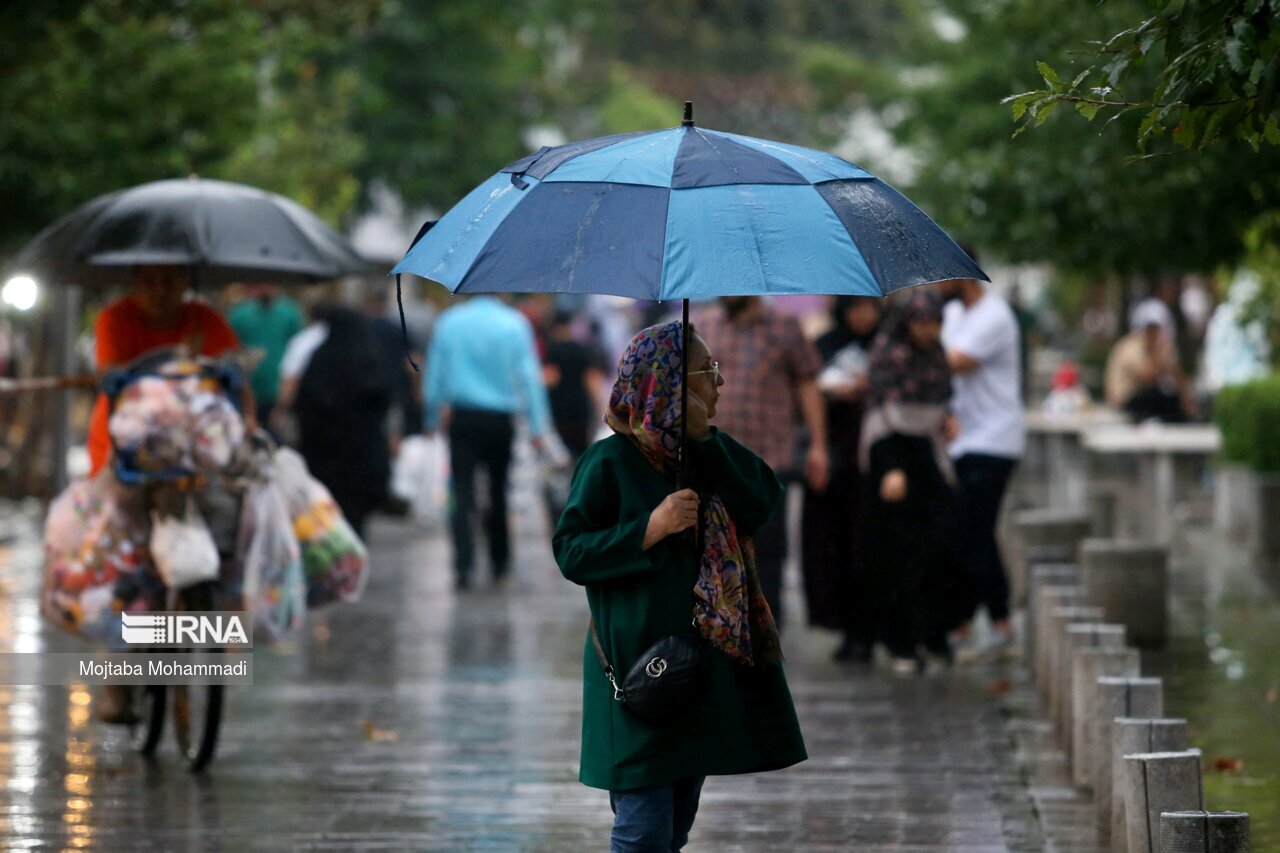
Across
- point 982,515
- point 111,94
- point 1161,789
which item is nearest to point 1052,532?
point 982,515

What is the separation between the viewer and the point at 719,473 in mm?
5488

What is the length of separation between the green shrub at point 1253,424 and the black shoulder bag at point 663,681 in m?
11.9

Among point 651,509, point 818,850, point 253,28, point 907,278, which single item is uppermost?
point 253,28

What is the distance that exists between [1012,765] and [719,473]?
11.3ft

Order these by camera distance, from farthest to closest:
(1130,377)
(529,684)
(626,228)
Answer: (1130,377) → (529,684) → (626,228)

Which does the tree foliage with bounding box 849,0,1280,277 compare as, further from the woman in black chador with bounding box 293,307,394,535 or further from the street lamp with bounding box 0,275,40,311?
the street lamp with bounding box 0,275,40,311

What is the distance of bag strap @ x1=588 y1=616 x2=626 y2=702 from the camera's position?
17.3 ft

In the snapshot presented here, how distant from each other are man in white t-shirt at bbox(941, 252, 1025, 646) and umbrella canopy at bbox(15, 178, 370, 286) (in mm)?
3335

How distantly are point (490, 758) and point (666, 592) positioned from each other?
3534 mm

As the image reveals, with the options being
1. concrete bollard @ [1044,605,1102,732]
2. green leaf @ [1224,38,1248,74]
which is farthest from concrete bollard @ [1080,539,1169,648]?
green leaf @ [1224,38,1248,74]

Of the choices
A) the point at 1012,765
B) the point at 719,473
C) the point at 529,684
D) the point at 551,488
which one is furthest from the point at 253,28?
the point at 719,473

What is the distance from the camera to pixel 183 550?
8.19 m

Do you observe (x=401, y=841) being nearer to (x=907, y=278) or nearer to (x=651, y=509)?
(x=651, y=509)

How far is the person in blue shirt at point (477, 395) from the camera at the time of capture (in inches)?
583
